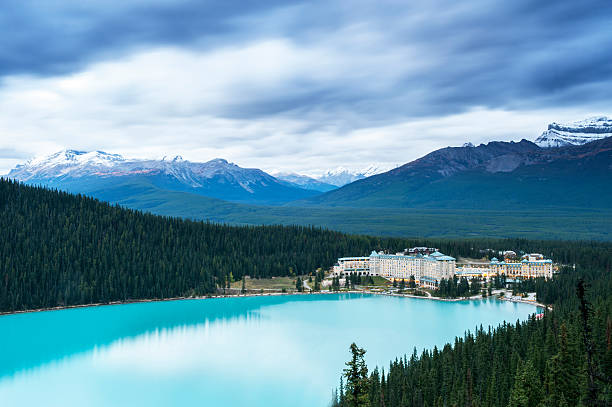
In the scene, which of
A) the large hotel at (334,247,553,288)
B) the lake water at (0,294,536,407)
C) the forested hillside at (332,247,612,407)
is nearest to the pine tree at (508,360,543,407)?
the forested hillside at (332,247,612,407)

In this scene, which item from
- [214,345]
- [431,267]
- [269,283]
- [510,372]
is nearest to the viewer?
[510,372]

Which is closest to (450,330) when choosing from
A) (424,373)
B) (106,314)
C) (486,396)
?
(424,373)

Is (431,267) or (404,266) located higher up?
(404,266)

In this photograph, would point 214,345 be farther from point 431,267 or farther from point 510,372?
point 431,267

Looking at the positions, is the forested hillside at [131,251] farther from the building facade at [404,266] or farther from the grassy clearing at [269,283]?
the building facade at [404,266]

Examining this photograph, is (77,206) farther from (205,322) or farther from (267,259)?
(205,322)

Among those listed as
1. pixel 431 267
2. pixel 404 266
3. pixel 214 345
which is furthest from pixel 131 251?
pixel 431 267
